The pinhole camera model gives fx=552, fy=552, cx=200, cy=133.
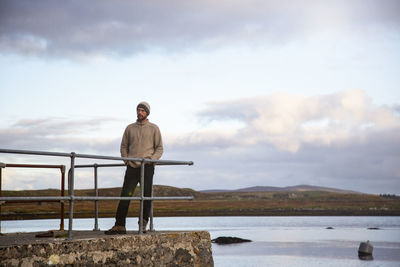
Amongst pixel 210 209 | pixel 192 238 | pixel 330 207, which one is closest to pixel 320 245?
pixel 192 238

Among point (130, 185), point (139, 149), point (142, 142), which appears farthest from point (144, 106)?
point (130, 185)

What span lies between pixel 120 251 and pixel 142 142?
1.88 meters

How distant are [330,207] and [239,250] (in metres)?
108

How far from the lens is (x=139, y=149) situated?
8.87 meters

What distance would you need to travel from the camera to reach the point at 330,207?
5812 inches

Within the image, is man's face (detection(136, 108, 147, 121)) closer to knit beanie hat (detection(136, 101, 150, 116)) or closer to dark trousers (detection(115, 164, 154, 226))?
knit beanie hat (detection(136, 101, 150, 116))

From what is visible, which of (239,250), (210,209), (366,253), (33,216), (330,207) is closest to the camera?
(366,253)

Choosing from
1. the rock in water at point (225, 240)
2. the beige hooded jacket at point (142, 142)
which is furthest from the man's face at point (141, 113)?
the rock in water at point (225, 240)

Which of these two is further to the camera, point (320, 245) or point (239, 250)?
point (320, 245)

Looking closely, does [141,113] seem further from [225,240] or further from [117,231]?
[225,240]

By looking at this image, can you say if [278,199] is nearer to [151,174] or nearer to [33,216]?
[33,216]

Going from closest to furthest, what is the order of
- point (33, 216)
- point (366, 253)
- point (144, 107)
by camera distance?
1. point (144, 107)
2. point (366, 253)
3. point (33, 216)

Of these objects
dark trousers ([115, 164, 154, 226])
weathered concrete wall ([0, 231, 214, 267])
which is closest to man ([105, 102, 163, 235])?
dark trousers ([115, 164, 154, 226])

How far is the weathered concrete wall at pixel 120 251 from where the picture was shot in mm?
6695
